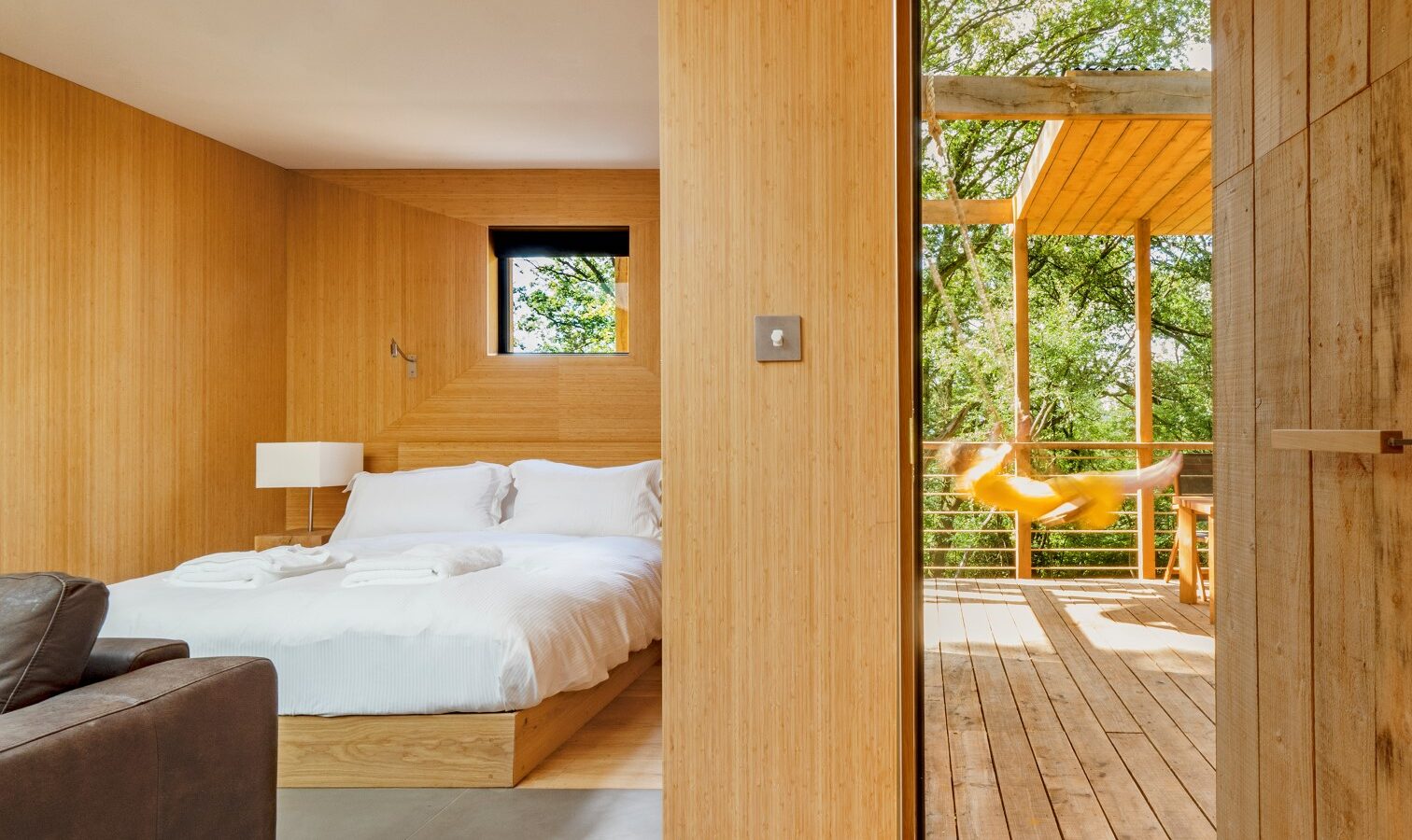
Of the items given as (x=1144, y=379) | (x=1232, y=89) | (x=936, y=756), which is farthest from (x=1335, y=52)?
(x=936, y=756)

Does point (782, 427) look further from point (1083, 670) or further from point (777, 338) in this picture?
point (1083, 670)

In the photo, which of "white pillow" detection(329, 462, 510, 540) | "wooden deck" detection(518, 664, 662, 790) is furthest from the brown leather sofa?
"white pillow" detection(329, 462, 510, 540)

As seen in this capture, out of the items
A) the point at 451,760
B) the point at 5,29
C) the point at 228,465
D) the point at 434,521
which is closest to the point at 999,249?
the point at 451,760

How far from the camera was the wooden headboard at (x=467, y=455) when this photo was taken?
202 inches

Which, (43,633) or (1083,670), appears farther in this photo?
(1083,670)

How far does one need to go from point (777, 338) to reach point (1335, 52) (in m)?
1.05

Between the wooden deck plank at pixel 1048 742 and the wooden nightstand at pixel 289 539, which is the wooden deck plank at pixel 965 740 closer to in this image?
the wooden deck plank at pixel 1048 742

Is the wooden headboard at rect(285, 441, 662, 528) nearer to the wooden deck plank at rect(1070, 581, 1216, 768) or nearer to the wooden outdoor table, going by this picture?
the wooden deck plank at rect(1070, 581, 1216, 768)

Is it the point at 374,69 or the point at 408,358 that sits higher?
the point at 374,69

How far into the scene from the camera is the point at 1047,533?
5.52 feet

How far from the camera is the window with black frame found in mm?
5266

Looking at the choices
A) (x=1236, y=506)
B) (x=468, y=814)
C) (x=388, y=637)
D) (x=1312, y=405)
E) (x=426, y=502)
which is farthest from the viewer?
(x=426, y=502)

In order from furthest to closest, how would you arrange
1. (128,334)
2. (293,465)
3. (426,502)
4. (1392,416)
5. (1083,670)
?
(293,465) → (426,502) → (128,334) → (1083,670) → (1392,416)

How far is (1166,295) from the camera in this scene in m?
1.50
